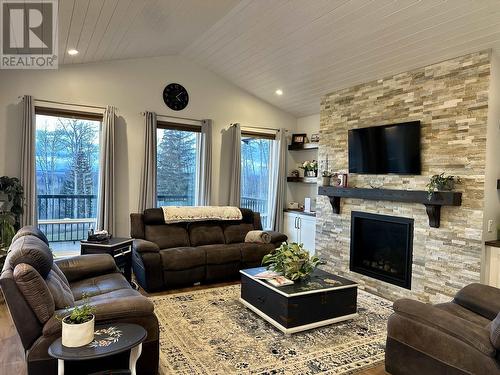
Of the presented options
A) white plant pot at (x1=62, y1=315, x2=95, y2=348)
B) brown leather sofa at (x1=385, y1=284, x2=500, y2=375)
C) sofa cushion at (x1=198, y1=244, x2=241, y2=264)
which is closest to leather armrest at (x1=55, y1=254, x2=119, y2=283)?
sofa cushion at (x1=198, y1=244, x2=241, y2=264)

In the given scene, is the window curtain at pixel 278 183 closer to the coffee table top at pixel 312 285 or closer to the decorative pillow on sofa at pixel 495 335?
the coffee table top at pixel 312 285

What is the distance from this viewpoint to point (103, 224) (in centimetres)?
497

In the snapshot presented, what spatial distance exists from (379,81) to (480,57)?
1251 mm

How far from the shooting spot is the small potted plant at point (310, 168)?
620 centimetres

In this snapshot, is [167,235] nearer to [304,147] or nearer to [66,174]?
[66,174]

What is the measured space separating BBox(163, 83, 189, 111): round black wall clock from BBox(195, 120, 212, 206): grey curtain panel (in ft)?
1.52

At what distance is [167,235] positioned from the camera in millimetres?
4887

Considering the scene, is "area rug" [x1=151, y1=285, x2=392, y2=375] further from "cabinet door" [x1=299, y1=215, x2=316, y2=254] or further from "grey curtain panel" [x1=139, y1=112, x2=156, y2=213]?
"cabinet door" [x1=299, y1=215, x2=316, y2=254]

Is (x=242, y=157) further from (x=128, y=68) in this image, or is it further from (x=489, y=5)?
(x=489, y=5)

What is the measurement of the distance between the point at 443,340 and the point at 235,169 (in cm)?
438

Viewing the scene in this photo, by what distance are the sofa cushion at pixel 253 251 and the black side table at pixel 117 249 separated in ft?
5.01

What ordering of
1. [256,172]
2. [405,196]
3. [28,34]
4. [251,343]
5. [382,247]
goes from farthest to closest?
[256,172]
[382,247]
[405,196]
[28,34]
[251,343]

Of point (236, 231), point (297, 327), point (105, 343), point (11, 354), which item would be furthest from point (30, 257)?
point (236, 231)

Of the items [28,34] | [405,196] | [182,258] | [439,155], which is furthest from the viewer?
[182,258]
